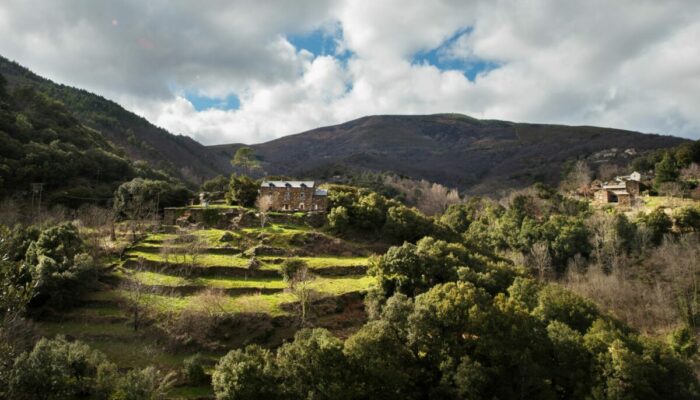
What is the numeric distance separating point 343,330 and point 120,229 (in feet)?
81.0

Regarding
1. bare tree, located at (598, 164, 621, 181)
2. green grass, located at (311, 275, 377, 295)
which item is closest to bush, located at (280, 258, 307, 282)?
green grass, located at (311, 275, 377, 295)

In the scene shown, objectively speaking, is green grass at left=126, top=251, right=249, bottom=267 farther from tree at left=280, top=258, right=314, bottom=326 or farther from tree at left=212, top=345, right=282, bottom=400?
tree at left=212, top=345, right=282, bottom=400

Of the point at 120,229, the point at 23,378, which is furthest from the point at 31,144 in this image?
the point at 23,378

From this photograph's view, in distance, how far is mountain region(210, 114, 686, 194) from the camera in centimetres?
10400

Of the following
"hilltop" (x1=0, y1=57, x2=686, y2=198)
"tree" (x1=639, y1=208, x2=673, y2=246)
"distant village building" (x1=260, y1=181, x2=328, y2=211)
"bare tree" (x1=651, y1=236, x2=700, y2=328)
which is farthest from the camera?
"hilltop" (x1=0, y1=57, x2=686, y2=198)

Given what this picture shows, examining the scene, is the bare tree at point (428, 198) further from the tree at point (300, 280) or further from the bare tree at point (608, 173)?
the tree at point (300, 280)

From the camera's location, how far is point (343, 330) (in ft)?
89.7

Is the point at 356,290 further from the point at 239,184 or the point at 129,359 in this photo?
the point at 239,184

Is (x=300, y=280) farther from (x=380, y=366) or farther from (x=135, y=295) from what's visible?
(x=380, y=366)

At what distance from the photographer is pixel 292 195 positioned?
151ft

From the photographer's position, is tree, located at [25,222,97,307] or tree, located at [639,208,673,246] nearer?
tree, located at [25,222,97,307]

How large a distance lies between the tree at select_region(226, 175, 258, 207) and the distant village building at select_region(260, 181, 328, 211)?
1.04 metres

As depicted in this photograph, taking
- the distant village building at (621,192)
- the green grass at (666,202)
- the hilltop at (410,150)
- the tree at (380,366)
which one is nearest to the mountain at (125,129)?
the hilltop at (410,150)

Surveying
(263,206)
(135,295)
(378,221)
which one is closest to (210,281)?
(135,295)
